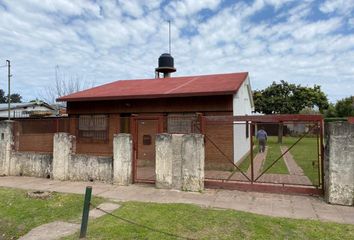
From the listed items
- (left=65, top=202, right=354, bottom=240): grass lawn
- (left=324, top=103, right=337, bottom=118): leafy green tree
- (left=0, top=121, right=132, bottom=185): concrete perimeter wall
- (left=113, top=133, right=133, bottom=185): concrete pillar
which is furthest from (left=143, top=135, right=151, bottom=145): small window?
(left=324, top=103, right=337, bottom=118): leafy green tree

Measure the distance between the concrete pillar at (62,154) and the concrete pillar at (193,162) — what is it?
4.30 metres

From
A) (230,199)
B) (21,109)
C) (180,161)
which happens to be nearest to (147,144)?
(180,161)

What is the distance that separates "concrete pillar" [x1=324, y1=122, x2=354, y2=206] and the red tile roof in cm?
519

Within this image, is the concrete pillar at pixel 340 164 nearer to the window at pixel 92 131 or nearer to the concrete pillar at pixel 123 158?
the concrete pillar at pixel 123 158

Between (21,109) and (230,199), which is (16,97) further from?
(230,199)

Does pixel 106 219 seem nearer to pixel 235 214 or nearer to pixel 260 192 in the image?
pixel 235 214

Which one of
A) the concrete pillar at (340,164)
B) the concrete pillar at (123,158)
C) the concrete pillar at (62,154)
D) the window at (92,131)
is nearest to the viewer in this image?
the concrete pillar at (340,164)

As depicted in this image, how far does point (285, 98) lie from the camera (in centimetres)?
3566

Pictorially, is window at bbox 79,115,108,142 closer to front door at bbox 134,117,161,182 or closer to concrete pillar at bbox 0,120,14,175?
front door at bbox 134,117,161,182

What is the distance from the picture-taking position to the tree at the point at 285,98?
35.6 m

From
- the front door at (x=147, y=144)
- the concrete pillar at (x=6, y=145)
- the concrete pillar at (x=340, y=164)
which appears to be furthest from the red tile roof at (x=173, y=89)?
the concrete pillar at (x=340, y=164)

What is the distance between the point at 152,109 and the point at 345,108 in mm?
28527

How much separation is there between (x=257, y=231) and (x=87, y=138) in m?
11.0

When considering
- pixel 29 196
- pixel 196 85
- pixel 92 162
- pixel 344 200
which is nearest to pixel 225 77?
pixel 196 85
